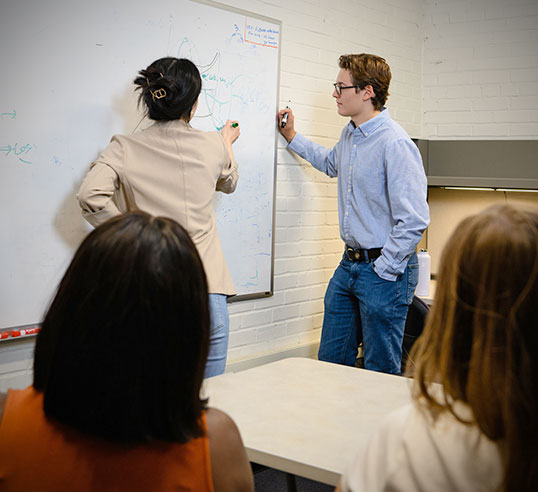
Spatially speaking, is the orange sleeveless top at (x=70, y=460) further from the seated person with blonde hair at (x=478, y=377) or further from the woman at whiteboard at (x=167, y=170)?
the woman at whiteboard at (x=167, y=170)

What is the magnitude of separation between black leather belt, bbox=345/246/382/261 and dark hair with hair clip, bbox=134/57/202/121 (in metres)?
1.06

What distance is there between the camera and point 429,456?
0.81 meters

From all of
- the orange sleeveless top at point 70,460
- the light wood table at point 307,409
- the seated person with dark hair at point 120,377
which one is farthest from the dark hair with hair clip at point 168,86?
the orange sleeveless top at point 70,460

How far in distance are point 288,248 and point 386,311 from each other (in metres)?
0.73

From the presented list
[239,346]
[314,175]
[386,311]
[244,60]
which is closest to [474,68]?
[314,175]

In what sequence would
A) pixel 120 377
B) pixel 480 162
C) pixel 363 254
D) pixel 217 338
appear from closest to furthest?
1. pixel 120 377
2. pixel 217 338
3. pixel 363 254
4. pixel 480 162

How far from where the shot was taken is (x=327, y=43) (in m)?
3.20

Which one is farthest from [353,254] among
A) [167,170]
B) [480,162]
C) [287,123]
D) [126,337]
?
[126,337]

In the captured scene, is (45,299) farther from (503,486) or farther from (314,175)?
(503,486)

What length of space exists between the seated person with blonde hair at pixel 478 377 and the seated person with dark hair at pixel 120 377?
0.92 feet

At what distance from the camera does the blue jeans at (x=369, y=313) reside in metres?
2.58

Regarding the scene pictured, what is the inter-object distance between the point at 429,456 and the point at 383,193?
75.2 inches

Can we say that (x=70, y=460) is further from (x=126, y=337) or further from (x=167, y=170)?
(x=167, y=170)

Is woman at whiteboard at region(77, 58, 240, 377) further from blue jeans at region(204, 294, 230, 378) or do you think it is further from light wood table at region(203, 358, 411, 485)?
light wood table at region(203, 358, 411, 485)
